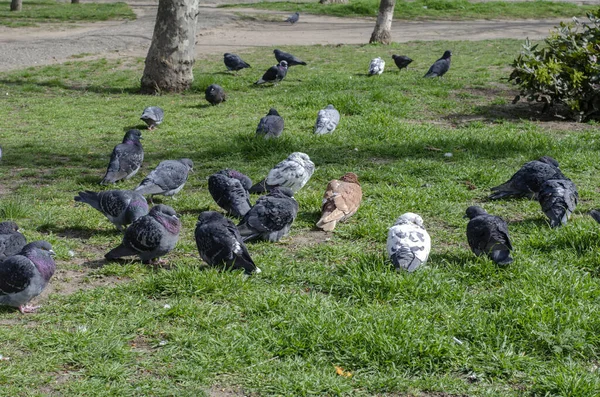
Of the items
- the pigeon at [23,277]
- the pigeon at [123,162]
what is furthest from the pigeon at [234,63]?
the pigeon at [23,277]

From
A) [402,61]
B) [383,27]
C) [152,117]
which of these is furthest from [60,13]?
[152,117]

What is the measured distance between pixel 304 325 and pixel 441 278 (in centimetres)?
121

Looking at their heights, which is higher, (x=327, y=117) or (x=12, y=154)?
(x=327, y=117)

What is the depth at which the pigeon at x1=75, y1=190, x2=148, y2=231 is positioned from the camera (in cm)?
584

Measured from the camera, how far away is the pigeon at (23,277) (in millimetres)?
4473

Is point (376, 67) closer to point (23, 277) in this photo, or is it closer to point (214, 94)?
point (214, 94)

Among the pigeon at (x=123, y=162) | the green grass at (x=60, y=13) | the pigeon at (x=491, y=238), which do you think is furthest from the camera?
the green grass at (x=60, y=13)

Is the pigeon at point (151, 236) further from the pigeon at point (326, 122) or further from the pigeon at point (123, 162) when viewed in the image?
the pigeon at point (326, 122)

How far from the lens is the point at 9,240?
5137mm

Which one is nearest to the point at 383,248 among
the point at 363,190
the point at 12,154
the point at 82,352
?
the point at 363,190

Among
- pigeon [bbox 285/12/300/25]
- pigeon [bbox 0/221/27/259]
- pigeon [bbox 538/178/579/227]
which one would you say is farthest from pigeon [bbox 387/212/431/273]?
pigeon [bbox 285/12/300/25]

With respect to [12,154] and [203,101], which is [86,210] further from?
[203,101]

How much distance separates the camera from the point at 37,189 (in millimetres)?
7504

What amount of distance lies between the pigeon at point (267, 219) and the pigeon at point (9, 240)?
1665 mm
